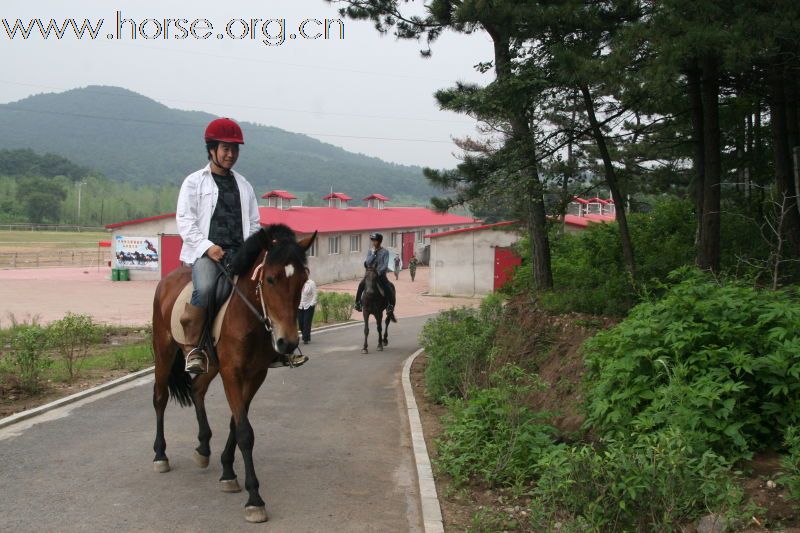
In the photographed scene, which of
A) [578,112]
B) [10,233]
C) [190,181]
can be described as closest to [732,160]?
[578,112]

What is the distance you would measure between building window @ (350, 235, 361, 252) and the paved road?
41.1 m

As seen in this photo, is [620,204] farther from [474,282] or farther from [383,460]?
[474,282]

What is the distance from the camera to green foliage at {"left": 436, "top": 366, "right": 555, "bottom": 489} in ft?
22.5

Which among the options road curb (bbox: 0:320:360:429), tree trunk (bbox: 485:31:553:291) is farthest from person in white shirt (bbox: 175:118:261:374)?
tree trunk (bbox: 485:31:553:291)

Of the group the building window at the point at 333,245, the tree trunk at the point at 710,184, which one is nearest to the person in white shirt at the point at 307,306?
the tree trunk at the point at 710,184

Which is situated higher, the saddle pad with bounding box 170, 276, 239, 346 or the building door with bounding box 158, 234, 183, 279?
the building door with bounding box 158, 234, 183, 279

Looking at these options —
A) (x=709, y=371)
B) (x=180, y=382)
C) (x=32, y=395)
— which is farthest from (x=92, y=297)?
(x=709, y=371)

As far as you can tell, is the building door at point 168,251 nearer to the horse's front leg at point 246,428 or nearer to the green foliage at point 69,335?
the green foliage at point 69,335

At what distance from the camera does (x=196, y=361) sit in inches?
271

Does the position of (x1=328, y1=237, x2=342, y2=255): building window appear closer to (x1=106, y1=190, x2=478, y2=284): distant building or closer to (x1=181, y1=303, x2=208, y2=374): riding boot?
(x1=106, y1=190, x2=478, y2=284): distant building

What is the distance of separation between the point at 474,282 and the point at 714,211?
30.0 meters

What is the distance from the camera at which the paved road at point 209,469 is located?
6.03m

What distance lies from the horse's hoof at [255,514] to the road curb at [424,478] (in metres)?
1.28

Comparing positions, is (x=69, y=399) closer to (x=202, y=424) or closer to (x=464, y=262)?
(x=202, y=424)
